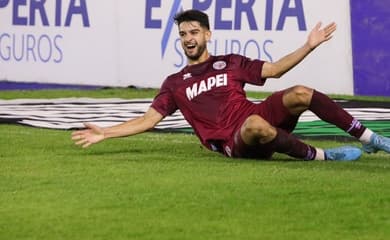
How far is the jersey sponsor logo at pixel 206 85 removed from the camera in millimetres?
9922

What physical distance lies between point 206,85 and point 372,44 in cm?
685

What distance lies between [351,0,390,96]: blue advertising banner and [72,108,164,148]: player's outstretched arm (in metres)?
6.85

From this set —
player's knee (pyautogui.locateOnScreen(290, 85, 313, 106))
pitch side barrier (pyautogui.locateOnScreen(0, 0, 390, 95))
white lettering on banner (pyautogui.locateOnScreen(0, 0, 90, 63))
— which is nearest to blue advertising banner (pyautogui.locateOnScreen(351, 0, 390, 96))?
pitch side barrier (pyautogui.locateOnScreen(0, 0, 390, 95))

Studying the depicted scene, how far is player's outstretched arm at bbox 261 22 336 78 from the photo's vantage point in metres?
9.29

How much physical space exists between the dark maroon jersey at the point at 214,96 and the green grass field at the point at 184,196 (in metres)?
0.24

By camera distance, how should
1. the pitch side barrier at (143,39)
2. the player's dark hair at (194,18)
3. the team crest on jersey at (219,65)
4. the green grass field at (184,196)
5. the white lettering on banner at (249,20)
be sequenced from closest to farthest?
the green grass field at (184,196), the player's dark hair at (194,18), the team crest on jersey at (219,65), the pitch side barrier at (143,39), the white lettering on banner at (249,20)

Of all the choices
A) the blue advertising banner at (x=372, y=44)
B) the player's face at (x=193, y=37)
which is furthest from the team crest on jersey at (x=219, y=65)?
the blue advertising banner at (x=372, y=44)

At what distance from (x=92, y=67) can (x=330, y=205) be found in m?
11.9

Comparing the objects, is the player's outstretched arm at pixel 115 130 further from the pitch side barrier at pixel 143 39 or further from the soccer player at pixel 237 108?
the pitch side barrier at pixel 143 39

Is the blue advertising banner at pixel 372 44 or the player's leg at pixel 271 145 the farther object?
the blue advertising banner at pixel 372 44

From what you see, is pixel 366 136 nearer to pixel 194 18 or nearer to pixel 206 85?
pixel 206 85

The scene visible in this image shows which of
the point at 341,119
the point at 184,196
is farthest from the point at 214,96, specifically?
the point at 184,196

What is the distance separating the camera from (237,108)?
9.78m

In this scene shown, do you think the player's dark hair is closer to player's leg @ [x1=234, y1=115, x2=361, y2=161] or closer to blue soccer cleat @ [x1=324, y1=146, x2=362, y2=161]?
player's leg @ [x1=234, y1=115, x2=361, y2=161]
